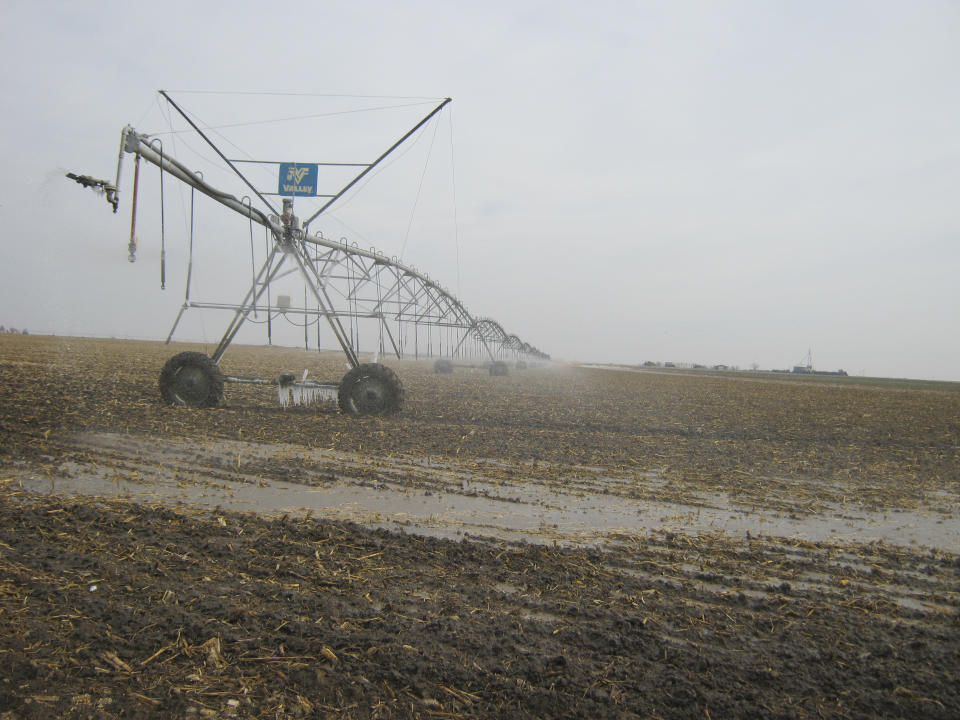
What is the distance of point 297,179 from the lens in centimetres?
1224

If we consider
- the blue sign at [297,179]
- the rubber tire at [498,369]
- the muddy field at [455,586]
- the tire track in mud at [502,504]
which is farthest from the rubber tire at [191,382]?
the rubber tire at [498,369]

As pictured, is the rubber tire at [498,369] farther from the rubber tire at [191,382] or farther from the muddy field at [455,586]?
the muddy field at [455,586]

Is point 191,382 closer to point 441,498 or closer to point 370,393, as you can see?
point 370,393

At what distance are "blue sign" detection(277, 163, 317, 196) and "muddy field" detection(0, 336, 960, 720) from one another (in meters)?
6.50

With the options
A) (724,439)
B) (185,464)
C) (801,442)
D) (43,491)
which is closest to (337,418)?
(185,464)

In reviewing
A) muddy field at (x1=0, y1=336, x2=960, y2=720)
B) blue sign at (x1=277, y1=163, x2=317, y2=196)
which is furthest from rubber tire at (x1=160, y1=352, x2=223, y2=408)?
blue sign at (x1=277, y1=163, x2=317, y2=196)

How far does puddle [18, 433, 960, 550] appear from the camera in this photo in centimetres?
482

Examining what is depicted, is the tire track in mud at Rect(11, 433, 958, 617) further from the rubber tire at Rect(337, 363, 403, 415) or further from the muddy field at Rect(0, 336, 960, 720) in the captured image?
the rubber tire at Rect(337, 363, 403, 415)

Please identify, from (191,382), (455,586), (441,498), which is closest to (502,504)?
(441,498)

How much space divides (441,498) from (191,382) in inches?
306

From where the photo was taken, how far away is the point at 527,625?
115 inches

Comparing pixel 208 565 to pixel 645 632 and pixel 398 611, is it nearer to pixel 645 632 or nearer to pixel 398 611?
pixel 398 611

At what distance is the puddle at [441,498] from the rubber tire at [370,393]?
424 centimetres

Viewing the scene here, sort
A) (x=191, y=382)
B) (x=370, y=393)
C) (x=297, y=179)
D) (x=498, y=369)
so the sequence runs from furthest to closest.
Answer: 1. (x=498, y=369)
2. (x=297, y=179)
3. (x=370, y=393)
4. (x=191, y=382)
